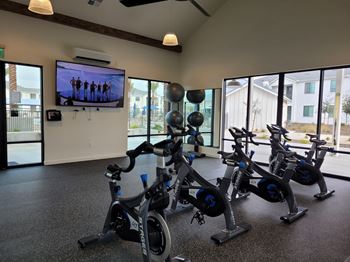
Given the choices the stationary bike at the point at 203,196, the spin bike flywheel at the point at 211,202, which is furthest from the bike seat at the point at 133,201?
the spin bike flywheel at the point at 211,202

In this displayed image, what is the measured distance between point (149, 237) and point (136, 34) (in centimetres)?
662

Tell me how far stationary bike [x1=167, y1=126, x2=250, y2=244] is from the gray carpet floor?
0.13 meters

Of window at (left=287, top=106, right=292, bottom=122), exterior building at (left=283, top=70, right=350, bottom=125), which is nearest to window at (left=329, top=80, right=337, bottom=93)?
exterior building at (left=283, top=70, right=350, bottom=125)

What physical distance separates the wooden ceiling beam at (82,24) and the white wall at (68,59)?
0.11 metres

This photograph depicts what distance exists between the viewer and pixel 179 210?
3.55m

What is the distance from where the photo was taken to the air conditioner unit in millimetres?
6266

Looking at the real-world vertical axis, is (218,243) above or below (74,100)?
below

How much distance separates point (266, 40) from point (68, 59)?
5.08m

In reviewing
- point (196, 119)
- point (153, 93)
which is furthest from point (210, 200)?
point (153, 93)

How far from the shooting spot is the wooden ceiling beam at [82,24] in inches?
213

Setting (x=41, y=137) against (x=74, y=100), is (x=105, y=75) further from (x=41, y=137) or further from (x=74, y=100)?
(x=41, y=137)

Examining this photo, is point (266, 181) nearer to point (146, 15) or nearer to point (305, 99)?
point (305, 99)

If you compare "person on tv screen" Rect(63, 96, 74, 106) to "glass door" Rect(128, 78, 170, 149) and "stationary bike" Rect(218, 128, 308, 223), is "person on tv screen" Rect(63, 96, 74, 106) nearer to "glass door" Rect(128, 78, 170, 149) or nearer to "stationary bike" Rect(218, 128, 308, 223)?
"glass door" Rect(128, 78, 170, 149)

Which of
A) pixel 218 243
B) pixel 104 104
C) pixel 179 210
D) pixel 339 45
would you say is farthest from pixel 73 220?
pixel 339 45
